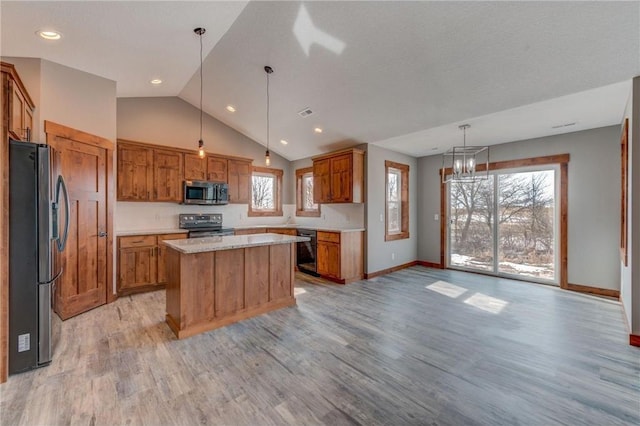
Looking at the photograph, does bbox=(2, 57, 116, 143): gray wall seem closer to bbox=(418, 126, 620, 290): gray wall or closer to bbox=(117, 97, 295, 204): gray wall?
bbox=(117, 97, 295, 204): gray wall

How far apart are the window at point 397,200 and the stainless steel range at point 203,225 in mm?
3338

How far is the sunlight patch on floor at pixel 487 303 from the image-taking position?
147 inches

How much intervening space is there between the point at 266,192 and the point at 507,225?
5217 mm

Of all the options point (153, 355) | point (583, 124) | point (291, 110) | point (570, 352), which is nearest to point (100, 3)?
point (291, 110)

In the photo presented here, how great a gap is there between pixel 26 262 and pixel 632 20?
17.2 feet

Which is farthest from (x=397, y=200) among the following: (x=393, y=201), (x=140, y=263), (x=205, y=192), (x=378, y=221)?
(x=140, y=263)

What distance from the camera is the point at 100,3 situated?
251 centimetres

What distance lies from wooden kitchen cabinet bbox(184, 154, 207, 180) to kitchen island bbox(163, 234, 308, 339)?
2.26m

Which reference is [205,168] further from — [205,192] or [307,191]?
[307,191]

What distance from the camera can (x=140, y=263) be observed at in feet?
14.5

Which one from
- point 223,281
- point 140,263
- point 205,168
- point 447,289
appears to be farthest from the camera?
point 205,168

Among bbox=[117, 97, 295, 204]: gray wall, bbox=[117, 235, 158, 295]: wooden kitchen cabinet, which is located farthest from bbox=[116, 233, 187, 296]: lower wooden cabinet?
bbox=[117, 97, 295, 204]: gray wall

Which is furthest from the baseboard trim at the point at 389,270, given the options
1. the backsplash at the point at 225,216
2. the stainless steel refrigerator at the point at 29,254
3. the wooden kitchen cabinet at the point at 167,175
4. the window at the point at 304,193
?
the stainless steel refrigerator at the point at 29,254

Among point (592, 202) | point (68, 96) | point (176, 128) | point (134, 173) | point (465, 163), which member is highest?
point (176, 128)
